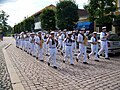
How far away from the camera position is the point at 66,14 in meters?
32.6

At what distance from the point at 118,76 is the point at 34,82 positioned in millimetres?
3216

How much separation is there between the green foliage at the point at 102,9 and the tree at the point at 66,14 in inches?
307

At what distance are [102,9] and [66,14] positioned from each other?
9.10m

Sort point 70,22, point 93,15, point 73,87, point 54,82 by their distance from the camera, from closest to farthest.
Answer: point 73,87 < point 54,82 < point 93,15 < point 70,22

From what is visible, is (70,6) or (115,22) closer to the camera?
(115,22)

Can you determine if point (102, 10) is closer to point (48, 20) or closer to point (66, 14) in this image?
point (66, 14)

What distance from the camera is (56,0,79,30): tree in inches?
1282

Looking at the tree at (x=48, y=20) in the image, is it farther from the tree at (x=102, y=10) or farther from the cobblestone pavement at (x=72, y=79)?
the cobblestone pavement at (x=72, y=79)

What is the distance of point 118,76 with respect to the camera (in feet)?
30.4

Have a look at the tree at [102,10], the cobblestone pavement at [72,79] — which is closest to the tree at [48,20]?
the tree at [102,10]

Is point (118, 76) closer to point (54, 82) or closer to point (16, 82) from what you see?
point (54, 82)

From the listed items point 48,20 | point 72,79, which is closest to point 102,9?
point 72,79

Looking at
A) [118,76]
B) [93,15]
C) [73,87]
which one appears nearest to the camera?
[73,87]

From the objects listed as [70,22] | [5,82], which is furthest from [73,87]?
[70,22]
